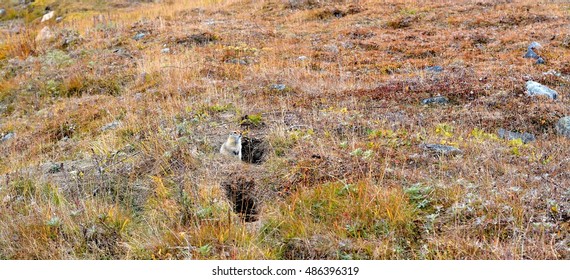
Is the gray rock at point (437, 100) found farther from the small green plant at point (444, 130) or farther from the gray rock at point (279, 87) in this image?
the gray rock at point (279, 87)

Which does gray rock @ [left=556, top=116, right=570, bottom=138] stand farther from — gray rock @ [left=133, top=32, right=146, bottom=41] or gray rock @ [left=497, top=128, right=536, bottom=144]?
gray rock @ [left=133, top=32, right=146, bottom=41]

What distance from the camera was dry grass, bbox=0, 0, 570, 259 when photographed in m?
3.30

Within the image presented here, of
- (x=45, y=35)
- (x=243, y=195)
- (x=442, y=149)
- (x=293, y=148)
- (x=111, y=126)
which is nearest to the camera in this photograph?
(x=243, y=195)

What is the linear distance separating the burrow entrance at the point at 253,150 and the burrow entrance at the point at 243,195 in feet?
2.14

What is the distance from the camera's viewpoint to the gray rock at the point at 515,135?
18.2 ft

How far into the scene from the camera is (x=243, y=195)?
416 centimetres

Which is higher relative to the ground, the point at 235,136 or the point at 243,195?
the point at 235,136

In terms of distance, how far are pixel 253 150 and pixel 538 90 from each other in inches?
176

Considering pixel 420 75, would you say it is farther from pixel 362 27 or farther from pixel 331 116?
pixel 362 27

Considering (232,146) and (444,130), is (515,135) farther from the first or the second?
(232,146)

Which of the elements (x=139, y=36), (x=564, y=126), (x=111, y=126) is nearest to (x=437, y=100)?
(x=564, y=126)

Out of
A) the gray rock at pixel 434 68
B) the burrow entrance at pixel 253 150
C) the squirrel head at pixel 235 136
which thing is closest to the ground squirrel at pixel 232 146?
the squirrel head at pixel 235 136

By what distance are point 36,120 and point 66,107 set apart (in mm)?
527

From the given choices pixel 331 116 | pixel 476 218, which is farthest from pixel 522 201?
pixel 331 116
